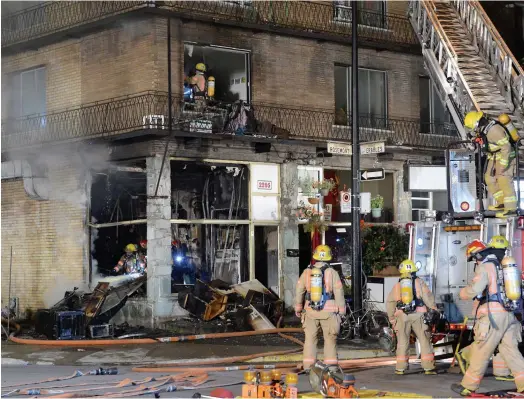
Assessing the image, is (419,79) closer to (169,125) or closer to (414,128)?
(414,128)

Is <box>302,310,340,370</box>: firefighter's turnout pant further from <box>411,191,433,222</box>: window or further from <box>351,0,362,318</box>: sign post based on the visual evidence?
<box>411,191,433,222</box>: window

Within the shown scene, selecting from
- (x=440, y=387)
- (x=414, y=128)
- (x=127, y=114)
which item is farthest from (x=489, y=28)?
(x=440, y=387)

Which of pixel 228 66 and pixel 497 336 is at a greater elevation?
pixel 228 66

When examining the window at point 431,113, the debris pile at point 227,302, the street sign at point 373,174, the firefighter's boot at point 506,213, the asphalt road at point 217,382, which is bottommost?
the asphalt road at point 217,382

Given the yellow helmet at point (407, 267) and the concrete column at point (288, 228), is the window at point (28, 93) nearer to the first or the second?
the concrete column at point (288, 228)

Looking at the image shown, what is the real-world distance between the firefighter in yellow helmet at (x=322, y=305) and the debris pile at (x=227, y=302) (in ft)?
21.3

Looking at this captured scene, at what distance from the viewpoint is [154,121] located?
20797 mm

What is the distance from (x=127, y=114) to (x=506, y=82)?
26.0ft

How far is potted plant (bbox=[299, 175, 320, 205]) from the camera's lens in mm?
23109

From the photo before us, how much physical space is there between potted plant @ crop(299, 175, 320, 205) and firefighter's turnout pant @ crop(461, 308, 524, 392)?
11530 millimetres

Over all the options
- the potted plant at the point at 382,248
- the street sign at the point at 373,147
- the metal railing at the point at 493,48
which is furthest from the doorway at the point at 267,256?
the metal railing at the point at 493,48

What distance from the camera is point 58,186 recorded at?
22641 mm

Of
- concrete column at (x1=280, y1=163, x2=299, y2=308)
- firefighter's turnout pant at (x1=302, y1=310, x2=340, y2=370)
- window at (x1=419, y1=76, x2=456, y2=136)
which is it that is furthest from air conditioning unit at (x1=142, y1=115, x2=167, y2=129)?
firefighter's turnout pant at (x1=302, y1=310, x2=340, y2=370)

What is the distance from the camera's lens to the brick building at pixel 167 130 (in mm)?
21188
